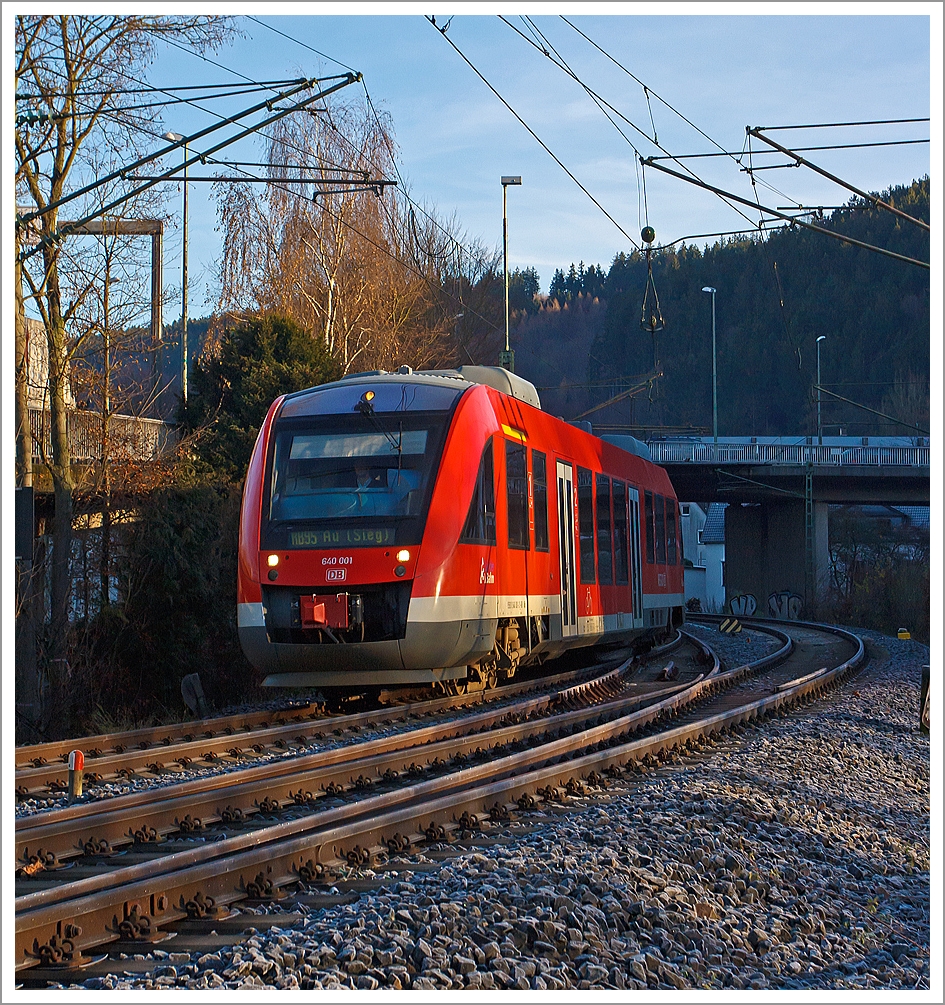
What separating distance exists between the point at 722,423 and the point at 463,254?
3057 inches

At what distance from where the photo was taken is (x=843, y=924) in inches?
230

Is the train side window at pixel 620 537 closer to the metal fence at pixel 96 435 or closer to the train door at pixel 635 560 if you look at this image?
the train door at pixel 635 560

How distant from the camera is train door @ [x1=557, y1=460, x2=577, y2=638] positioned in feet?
49.9

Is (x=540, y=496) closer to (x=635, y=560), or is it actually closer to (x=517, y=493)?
(x=517, y=493)

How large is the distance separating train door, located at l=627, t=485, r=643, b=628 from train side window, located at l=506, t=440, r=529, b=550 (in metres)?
5.80

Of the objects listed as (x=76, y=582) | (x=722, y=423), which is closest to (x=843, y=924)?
(x=76, y=582)

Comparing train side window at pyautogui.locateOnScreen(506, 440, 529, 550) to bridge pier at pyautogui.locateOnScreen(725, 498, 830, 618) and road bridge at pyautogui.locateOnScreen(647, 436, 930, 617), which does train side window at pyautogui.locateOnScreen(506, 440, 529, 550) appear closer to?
road bridge at pyautogui.locateOnScreen(647, 436, 930, 617)

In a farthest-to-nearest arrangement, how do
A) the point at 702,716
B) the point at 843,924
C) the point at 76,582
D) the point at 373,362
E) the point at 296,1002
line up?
the point at 373,362, the point at 76,582, the point at 702,716, the point at 843,924, the point at 296,1002

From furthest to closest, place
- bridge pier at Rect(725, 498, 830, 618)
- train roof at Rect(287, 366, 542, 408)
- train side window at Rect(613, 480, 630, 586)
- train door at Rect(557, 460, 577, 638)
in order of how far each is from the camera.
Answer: bridge pier at Rect(725, 498, 830, 618) < train side window at Rect(613, 480, 630, 586) < train door at Rect(557, 460, 577, 638) < train roof at Rect(287, 366, 542, 408)

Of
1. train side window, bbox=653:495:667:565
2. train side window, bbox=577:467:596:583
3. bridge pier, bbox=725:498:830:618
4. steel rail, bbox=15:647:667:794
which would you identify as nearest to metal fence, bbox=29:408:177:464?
steel rail, bbox=15:647:667:794

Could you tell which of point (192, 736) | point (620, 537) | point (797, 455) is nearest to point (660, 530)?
point (620, 537)

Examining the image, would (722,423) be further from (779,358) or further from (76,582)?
(76,582)

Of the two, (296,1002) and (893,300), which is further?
(893,300)

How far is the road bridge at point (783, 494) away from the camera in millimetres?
50406
